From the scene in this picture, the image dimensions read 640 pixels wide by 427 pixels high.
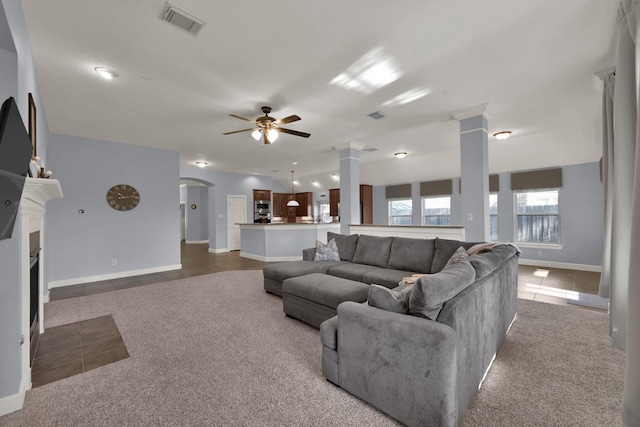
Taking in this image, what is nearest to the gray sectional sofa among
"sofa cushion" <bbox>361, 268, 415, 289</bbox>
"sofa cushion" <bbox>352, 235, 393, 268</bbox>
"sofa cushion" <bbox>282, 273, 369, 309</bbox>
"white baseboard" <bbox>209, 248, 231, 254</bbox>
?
"sofa cushion" <bbox>282, 273, 369, 309</bbox>

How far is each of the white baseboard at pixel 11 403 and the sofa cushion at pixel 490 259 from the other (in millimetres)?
3294

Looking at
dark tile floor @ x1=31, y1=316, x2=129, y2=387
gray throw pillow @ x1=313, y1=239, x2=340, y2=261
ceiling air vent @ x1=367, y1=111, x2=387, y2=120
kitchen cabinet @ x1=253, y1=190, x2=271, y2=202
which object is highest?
ceiling air vent @ x1=367, y1=111, x2=387, y2=120

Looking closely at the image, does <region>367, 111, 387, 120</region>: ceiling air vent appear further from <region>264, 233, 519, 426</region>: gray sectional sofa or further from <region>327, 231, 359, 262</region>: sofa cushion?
<region>264, 233, 519, 426</region>: gray sectional sofa

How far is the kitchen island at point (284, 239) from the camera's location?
7559mm

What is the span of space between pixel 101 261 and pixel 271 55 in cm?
536

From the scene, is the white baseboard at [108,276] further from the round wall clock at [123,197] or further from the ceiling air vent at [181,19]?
the ceiling air vent at [181,19]

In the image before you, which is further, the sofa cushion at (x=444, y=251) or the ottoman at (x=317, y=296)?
the sofa cushion at (x=444, y=251)

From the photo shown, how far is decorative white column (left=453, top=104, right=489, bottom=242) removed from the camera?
4.18m

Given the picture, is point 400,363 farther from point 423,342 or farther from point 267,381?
point 267,381

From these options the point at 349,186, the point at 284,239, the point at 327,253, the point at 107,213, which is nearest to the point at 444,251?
the point at 327,253

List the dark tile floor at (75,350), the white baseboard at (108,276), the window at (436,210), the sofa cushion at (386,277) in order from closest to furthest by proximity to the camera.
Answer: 1. the dark tile floor at (75,350)
2. the sofa cushion at (386,277)
3. the white baseboard at (108,276)
4. the window at (436,210)

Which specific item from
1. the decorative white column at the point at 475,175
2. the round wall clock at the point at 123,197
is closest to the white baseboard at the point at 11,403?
the round wall clock at the point at 123,197

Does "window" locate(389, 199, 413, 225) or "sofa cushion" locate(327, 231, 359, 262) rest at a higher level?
"window" locate(389, 199, 413, 225)

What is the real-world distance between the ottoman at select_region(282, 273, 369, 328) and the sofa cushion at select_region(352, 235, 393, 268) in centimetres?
105
